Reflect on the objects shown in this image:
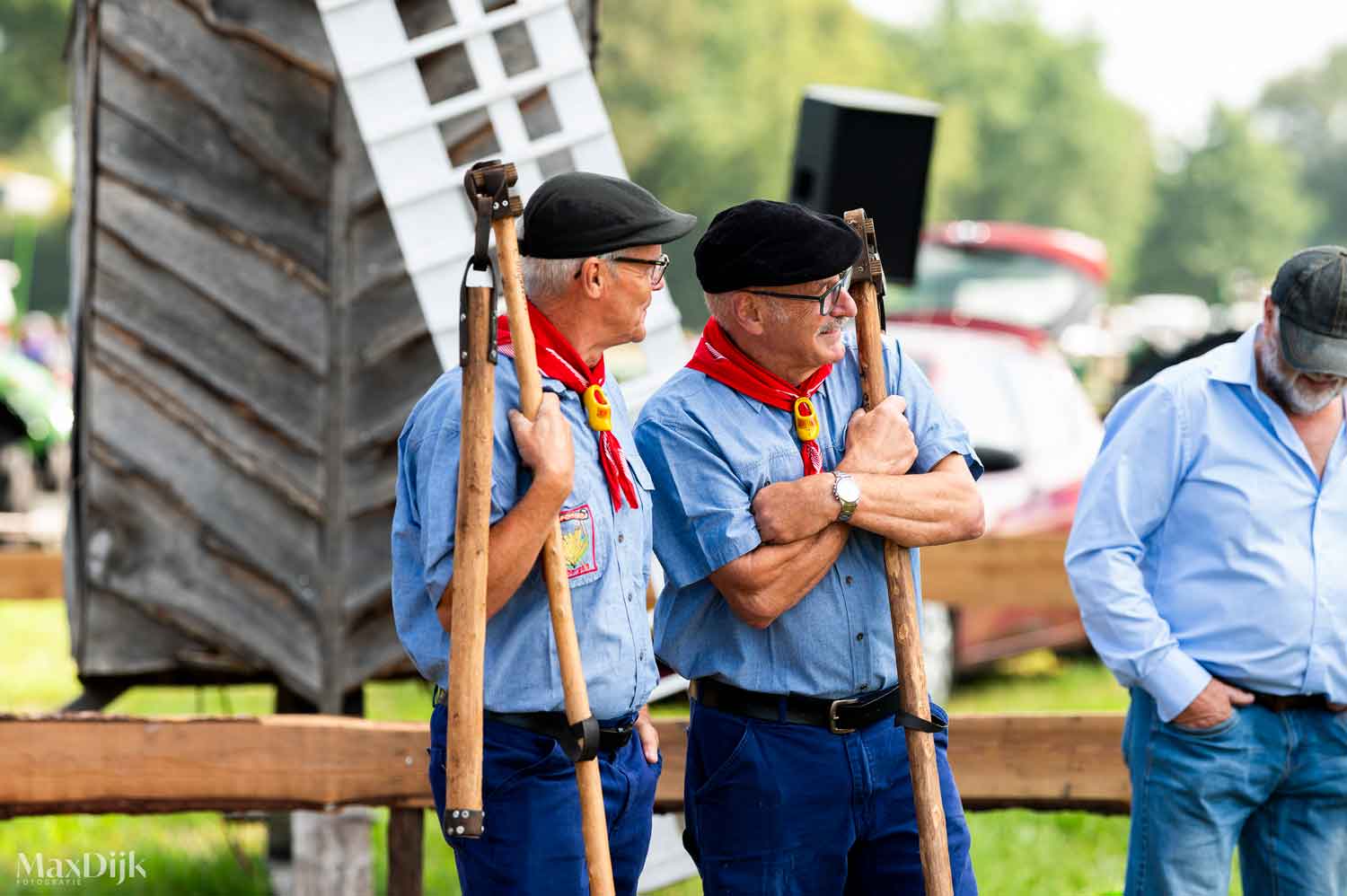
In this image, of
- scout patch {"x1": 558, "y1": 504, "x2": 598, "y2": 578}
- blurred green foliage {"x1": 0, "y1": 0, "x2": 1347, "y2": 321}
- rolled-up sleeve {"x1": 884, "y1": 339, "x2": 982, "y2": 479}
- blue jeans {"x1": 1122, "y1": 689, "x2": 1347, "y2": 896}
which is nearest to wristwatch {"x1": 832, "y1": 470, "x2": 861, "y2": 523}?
rolled-up sleeve {"x1": 884, "y1": 339, "x2": 982, "y2": 479}

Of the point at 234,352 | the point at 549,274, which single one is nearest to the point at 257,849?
the point at 234,352

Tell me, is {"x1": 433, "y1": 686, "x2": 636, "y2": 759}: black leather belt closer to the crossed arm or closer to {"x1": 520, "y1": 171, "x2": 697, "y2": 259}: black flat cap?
the crossed arm

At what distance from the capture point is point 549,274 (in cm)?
293

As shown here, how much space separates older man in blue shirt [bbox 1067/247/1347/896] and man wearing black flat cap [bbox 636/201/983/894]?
0.53 metres

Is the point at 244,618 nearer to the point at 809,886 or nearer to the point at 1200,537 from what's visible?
the point at 809,886

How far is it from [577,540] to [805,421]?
59cm

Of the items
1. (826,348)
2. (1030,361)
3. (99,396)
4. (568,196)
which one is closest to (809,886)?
(826,348)

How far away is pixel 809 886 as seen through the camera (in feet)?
10.4

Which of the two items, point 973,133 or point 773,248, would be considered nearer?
point 773,248

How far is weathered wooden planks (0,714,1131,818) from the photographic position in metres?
4.16

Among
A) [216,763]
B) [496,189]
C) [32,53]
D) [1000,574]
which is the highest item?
[496,189]

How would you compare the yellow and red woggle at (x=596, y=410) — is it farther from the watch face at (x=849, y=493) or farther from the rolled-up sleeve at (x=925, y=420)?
the rolled-up sleeve at (x=925, y=420)

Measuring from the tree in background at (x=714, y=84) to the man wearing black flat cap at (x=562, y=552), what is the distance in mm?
40018

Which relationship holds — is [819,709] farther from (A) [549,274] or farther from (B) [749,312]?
(A) [549,274]
